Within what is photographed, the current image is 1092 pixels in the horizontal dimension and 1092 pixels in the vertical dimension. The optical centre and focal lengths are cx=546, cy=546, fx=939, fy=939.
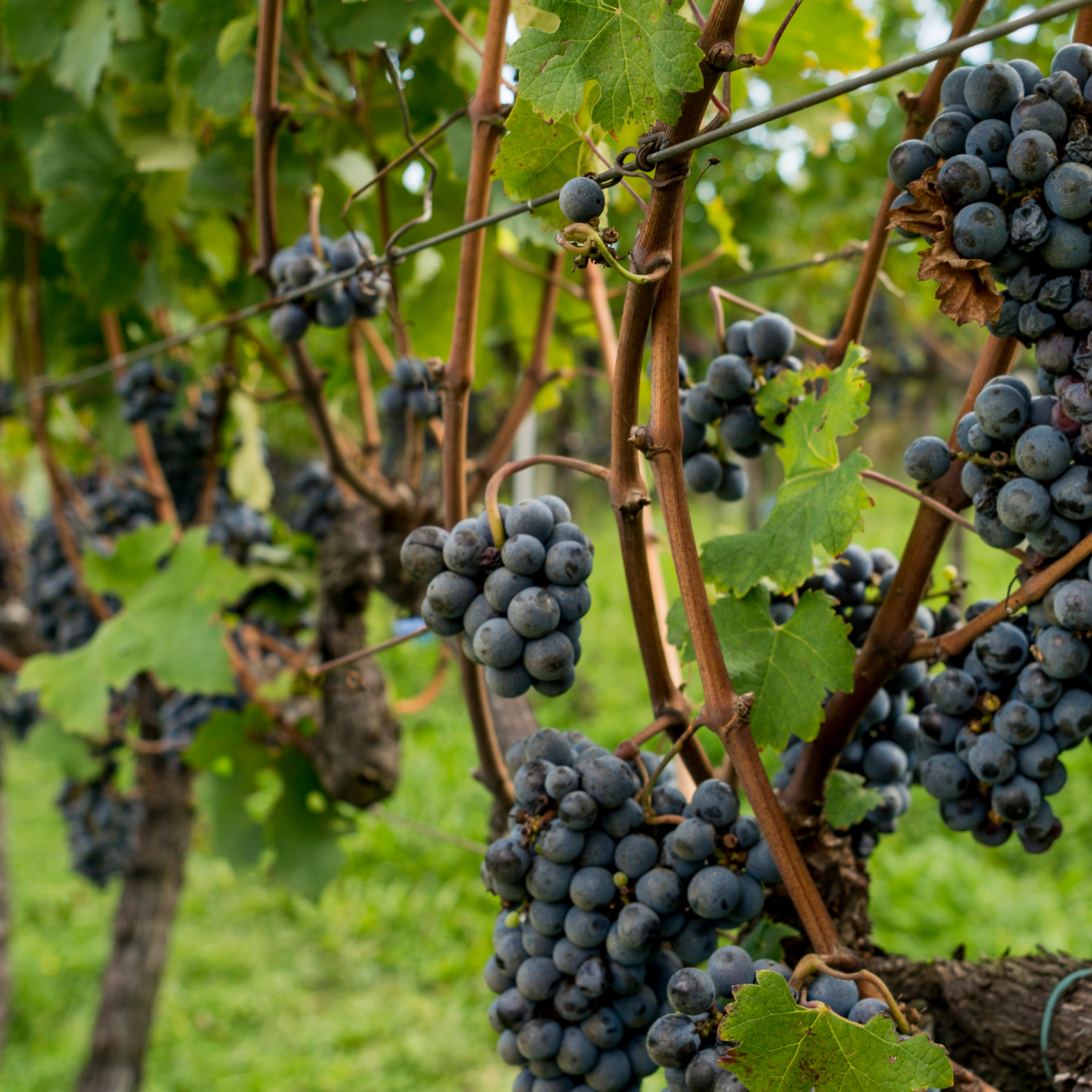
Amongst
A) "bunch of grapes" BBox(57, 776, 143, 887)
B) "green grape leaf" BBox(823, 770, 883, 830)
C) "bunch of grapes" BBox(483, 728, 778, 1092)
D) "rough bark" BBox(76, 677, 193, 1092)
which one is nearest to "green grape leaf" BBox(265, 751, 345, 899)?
"rough bark" BBox(76, 677, 193, 1092)

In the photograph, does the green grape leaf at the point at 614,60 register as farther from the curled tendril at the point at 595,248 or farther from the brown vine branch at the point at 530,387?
the brown vine branch at the point at 530,387

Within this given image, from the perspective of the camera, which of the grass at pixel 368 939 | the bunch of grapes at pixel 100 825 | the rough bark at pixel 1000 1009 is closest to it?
the rough bark at pixel 1000 1009

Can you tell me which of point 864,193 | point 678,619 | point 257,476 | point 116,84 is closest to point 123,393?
point 257,476

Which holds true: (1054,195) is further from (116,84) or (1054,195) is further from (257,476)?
(116,84)

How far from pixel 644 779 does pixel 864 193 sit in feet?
14.9

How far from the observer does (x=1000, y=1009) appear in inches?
44.1

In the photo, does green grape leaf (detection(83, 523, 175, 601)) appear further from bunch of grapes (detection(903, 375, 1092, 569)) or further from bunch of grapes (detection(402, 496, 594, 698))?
bunch of grapes (detection(903, 375, 1092, 569))

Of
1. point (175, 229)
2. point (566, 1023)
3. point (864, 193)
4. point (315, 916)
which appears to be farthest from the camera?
point (315, 916)

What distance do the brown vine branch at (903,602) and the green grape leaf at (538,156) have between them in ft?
1.56

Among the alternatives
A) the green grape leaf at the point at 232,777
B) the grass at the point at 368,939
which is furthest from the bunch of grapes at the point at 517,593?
the grass at the point at 368,939

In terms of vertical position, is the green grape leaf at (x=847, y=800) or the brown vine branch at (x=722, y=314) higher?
the brown vine branch at (x=722, y=314)

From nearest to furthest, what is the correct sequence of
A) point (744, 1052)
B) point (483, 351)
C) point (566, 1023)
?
point (744, 1052) < point (566, 1023) < point (483, 351)

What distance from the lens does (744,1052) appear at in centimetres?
74

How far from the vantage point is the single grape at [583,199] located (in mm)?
813
